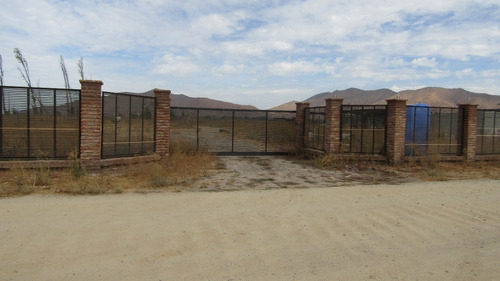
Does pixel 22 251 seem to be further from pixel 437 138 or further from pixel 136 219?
pixel 437 138

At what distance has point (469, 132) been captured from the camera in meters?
15.4

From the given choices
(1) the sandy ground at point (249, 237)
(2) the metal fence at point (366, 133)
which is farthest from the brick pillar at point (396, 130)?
(1) the sandy ground at point (249, 237)

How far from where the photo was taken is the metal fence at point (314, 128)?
16.0 m

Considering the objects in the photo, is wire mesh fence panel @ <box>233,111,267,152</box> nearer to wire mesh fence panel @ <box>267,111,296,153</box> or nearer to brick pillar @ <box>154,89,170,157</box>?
wire mesh fence panel @ <box>267,111,296,153</box>

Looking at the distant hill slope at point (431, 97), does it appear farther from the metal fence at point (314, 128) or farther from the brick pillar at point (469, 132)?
the brick pillar at point (469, 132)

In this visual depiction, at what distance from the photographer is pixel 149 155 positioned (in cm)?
1345

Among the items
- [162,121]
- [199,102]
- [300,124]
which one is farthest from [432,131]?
[199,102]

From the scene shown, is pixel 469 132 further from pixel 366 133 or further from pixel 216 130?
pixel 216 130

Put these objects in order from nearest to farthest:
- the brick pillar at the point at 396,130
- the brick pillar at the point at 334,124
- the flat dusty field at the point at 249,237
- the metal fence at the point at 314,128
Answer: the flat dusty field at the point at 249,237 < the brick pillar at the point at 396,130 < the brick pillar at the point at 334,124 < the metal fence at the point at 314,128

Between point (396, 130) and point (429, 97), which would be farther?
point (429, 97)

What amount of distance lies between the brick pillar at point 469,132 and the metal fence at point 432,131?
0.82 ft

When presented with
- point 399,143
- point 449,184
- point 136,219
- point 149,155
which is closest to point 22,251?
point 136,219

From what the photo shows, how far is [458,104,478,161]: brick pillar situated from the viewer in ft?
50.7

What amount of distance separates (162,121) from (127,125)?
1833mm
